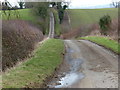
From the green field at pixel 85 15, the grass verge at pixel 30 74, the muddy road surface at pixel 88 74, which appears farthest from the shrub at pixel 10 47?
the green field at pixel 85 15

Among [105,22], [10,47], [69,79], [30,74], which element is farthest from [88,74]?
[105,22]

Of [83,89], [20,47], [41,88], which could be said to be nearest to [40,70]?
[41,88]

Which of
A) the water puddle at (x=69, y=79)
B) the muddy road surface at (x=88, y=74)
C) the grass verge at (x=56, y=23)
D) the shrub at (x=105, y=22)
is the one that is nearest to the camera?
the muddy road surface at (x=88, y=74)

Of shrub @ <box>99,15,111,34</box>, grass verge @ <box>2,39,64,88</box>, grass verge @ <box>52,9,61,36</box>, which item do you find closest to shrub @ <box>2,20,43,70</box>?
grass verge @ <box>2,39,64,88</box>

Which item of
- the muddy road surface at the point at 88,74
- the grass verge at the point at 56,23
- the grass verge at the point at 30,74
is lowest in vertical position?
the grass verge at the point at 56,23

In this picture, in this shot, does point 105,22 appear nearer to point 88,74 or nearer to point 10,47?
point 10,47

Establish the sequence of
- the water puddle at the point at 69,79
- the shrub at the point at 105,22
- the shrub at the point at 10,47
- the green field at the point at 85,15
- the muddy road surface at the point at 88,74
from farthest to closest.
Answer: the green field at the point at 85,15 < the shrub at the point at 105,22 < the shrub at the point at 10,47 < the water puddle at the point at 69,79 < the muddy road surface at the point at 88,74

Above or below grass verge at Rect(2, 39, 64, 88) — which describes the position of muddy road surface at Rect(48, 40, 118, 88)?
below

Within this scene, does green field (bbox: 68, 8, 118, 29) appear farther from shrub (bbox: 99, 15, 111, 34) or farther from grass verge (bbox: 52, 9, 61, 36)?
shrub (bbox: 99, 15, 111, 34)

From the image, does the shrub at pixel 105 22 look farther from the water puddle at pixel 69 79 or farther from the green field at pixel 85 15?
the green field at pixel 85 15

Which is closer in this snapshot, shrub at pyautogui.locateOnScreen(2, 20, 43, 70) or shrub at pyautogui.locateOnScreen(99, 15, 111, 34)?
shrub at pyautogui.locateOnScreen(2, 20, 43, 70)

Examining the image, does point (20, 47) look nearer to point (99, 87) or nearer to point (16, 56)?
point (16, 56)

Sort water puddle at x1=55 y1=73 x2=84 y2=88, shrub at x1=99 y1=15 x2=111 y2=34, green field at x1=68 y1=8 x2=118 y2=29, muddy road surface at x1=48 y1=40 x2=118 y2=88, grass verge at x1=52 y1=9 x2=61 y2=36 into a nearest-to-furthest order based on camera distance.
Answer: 1. muddy road surface at x1=48 y1=40 x2=118 y2=88
2. water puddle at x1=55 y1=73 x2=84 y2=88
3. shrub at x1=99 y1=15 x2=111 y2=34
4. grass verge at x1=52 y1=9 x2=61 y2=36
5. green field at x1=68 y1=8 x2=118 y2=29

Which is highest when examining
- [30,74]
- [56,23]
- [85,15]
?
[30,74]
